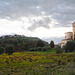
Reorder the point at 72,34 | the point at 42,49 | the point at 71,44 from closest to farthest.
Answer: the point at 71,44, the point at 42,49, the point at 72,34

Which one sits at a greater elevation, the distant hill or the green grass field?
the distant hill

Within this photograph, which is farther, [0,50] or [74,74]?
[0,50]

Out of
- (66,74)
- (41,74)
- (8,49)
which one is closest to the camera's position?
(66,74)

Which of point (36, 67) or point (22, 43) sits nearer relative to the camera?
point (36, 67)

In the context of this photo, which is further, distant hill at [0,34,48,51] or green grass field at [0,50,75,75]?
distant hill at [0,34,48,51]

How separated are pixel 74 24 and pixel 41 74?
7837 centimetres

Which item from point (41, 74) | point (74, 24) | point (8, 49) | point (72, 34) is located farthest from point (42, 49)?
point (41, 74)

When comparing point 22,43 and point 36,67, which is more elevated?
point 22,43

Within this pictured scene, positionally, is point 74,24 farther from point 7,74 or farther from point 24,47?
point 7,74

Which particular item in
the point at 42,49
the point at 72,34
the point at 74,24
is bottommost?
the point at 42,49

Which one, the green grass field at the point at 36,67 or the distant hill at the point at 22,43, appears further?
the distant hill at the point at 22,43

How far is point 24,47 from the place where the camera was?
7031 centimetres

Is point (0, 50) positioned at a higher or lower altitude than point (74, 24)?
lower

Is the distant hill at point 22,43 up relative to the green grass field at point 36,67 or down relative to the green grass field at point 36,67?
up
